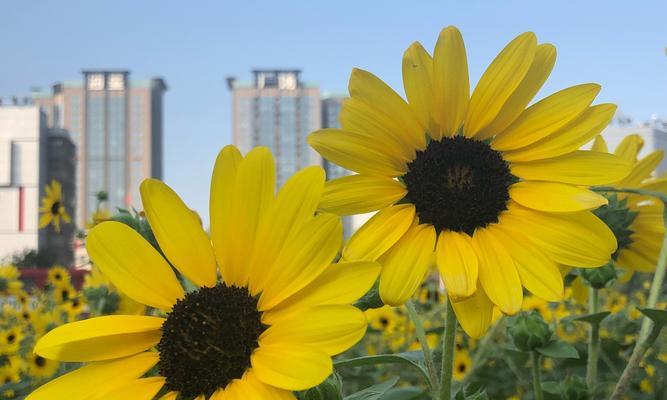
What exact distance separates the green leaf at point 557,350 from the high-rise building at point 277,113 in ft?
159

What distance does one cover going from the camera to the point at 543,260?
1.60ft

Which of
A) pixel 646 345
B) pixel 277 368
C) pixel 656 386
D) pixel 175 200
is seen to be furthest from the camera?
pixel 656 386

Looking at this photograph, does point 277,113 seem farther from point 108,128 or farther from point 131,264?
point 131,264

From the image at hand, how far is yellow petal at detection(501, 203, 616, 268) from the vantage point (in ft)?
1.59

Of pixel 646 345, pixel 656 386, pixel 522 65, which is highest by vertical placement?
pixel 522 65

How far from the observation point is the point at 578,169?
1.73 feet

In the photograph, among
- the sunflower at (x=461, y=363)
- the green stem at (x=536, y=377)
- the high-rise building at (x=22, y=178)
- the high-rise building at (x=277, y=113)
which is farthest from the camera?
the high-rise building at (x=277, y=113)

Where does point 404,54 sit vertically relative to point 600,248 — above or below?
above

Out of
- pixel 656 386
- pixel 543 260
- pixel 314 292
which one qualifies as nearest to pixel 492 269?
pixel 543 260

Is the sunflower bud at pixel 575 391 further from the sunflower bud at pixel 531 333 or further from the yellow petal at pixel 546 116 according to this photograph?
the yellow petal at pixel 546 116

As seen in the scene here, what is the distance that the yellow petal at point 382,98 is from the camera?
514 mm

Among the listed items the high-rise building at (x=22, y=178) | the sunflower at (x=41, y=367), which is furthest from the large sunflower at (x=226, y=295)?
the high-rise building at (x=22, y=178)

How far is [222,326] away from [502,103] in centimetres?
27

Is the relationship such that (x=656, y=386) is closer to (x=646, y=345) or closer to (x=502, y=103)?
(x=646, y=345)
